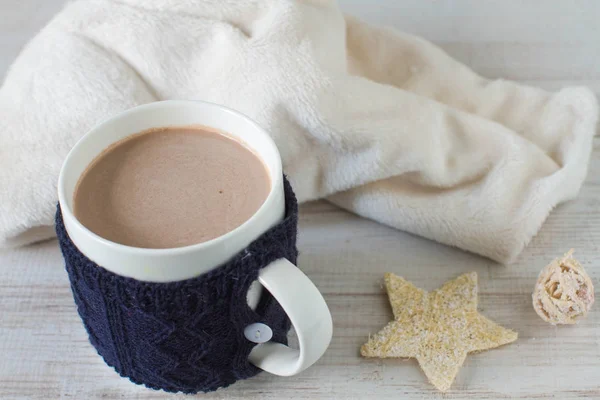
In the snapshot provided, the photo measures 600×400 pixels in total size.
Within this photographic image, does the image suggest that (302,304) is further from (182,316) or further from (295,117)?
(295,117)

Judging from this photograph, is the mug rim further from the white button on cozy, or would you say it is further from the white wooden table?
the white wooden table

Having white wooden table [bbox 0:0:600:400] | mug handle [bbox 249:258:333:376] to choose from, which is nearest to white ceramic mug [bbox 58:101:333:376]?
mug handle [bbox 249:258:333:376]

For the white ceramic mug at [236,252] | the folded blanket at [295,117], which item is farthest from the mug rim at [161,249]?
the folded blanket at [295,117]

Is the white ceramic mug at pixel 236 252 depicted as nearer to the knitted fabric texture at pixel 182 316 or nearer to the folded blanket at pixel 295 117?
the knitted fabric texture at pixel 182 316

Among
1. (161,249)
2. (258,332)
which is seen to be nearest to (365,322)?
(258,332)

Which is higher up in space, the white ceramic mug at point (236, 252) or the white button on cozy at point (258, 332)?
the white ceramic mug at point (236, 252)

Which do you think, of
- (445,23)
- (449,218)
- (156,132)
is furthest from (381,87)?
(445,23)
